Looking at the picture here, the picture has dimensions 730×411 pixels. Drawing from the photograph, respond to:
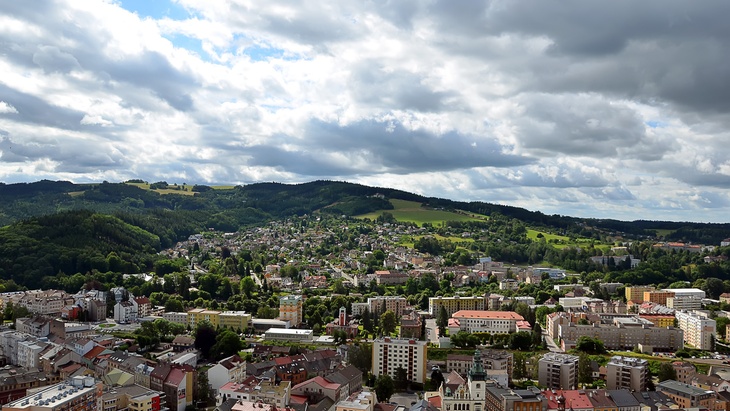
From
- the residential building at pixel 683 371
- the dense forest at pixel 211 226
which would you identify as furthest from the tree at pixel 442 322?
the dense forest at pixel 211 226

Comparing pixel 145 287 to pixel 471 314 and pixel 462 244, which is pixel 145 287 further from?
pixel 462 244

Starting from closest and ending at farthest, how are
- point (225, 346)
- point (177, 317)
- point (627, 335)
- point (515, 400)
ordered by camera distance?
1. point (515, 400)
2. point (225, 346)
3. point (627, 335)
4. point (177, 317)

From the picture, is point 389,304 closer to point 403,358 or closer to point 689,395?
point 403,358

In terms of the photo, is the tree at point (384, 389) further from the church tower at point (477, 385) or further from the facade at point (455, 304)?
the facade at point (455, 304)

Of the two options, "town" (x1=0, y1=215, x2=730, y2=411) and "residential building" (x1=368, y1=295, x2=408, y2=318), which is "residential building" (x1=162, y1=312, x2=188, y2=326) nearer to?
"town" (x1=0, y1=215, x2=730, y2=411)

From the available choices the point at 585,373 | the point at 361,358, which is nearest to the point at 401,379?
the point at 361,358

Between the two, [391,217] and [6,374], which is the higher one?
[391,217]

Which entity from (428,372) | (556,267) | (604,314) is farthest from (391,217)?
(428,372)
